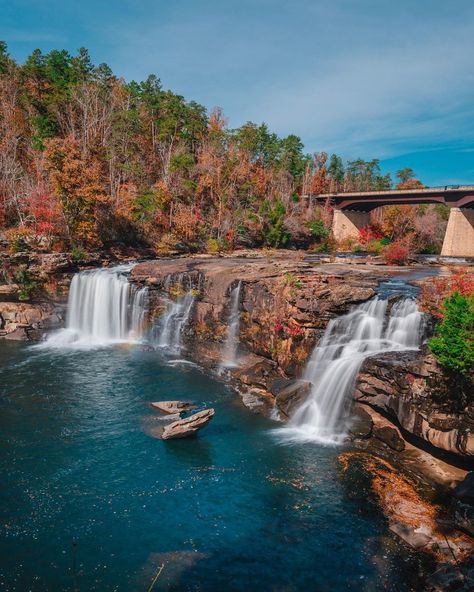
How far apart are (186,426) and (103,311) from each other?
59.5ft

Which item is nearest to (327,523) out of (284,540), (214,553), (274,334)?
(284,540)

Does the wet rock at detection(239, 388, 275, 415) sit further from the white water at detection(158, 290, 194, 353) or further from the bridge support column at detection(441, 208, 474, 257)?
the bridge support column at detection(441, 208, 474, 257)

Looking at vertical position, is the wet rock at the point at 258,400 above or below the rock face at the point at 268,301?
below

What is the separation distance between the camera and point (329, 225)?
241 feet

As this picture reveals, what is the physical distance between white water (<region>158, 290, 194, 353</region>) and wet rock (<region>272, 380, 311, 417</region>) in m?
11.6

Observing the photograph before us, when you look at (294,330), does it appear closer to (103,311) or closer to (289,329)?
(289,329)

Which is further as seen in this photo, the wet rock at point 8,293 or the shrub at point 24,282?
the shrub at point 24,282

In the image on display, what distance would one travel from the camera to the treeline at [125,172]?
132ft

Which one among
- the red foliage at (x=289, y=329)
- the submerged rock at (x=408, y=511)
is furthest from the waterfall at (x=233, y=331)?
the submerged rock at (x=408, y=511)

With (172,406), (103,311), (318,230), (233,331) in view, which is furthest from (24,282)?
(318,230)

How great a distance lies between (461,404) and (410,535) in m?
5.09

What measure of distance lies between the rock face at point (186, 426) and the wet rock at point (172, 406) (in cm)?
149

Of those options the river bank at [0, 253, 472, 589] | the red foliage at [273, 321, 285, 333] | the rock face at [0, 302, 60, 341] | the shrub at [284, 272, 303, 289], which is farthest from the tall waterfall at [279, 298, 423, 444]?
the rock face at [0, 302, 60, 341]

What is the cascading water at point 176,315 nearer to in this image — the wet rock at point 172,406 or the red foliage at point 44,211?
the wet rock at point 172,406
